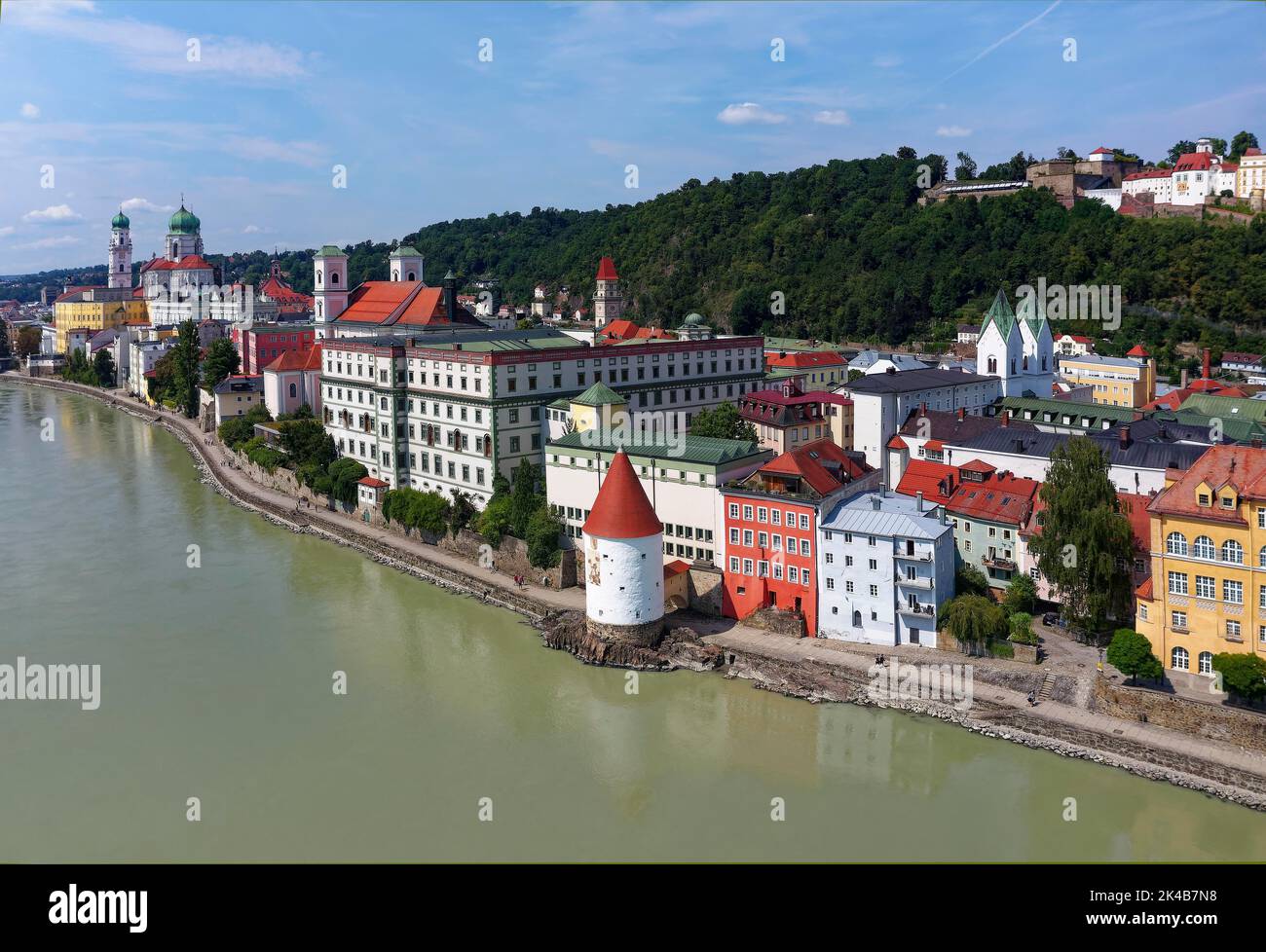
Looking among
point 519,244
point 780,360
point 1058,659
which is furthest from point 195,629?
point 519,244

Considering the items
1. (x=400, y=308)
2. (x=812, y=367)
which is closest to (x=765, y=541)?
(x=812, y=367)

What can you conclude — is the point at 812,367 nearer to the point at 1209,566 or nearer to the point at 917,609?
the point at 917,609

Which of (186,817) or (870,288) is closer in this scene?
(186,817)

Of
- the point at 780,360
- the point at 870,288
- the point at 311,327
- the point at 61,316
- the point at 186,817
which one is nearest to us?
the point at 186,817

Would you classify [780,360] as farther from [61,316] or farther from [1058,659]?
[61,316]

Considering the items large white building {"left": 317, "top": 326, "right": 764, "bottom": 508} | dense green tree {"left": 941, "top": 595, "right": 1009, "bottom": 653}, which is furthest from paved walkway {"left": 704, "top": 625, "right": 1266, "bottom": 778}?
large white building {"left": 317, "top": 326, "right": 764, "bottom": 508}

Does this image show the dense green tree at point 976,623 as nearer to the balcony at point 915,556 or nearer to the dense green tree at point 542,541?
the balcony at point 915,556

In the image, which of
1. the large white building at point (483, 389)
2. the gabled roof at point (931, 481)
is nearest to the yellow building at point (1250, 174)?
the large white building at point (483, 389)
